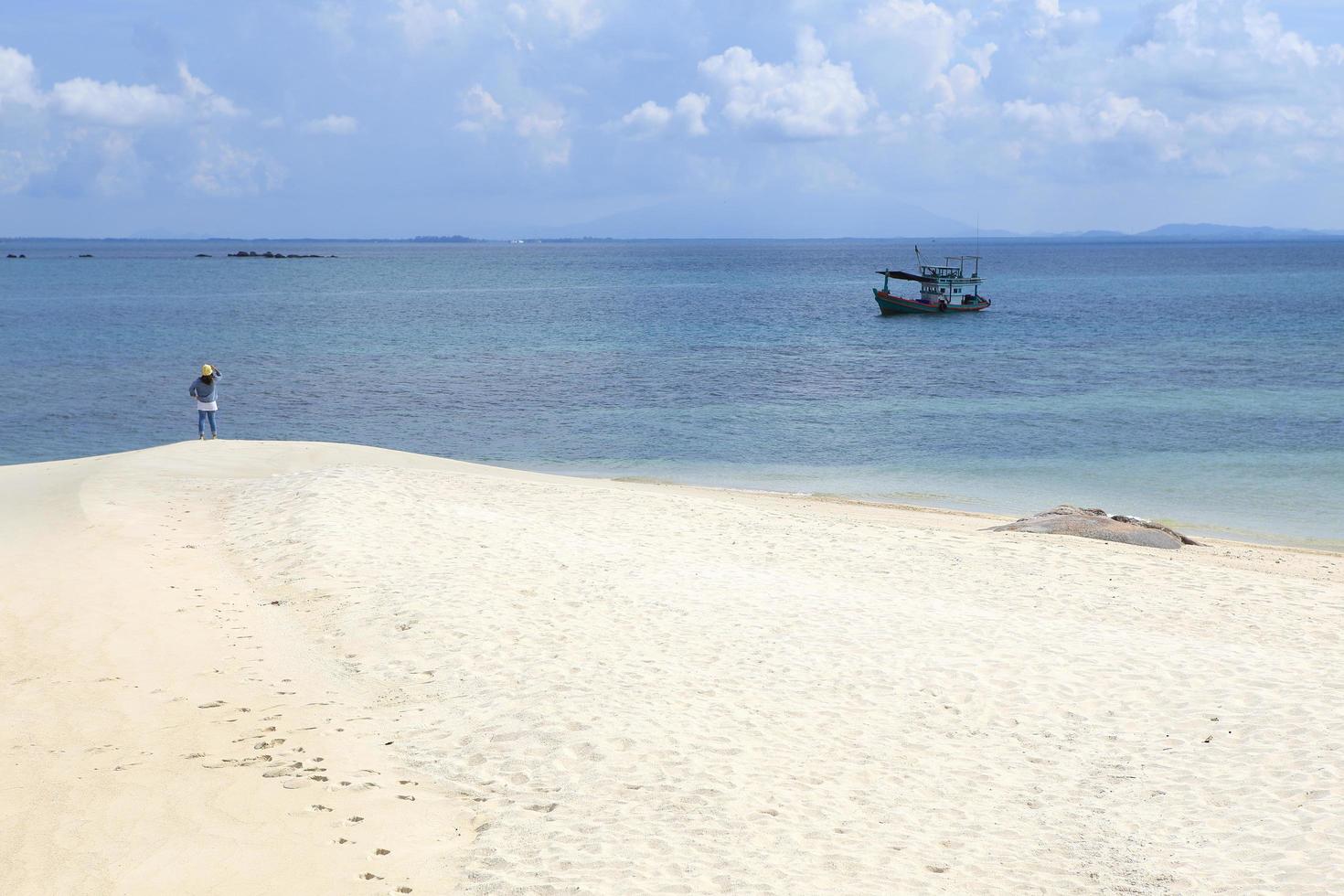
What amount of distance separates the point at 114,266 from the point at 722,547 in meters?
166

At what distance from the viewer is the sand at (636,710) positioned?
6.61 m

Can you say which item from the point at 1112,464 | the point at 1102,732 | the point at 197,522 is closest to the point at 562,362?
the point at 1112,464

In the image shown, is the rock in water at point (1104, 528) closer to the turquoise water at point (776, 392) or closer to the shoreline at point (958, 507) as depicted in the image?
the shoreline at point (958, 507)

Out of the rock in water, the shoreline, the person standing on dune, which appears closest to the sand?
the rock in water

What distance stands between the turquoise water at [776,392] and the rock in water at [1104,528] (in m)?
4.05

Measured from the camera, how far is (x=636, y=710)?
28.9 feet

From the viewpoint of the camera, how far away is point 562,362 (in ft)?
157

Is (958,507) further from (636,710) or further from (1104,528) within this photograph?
(636,710)

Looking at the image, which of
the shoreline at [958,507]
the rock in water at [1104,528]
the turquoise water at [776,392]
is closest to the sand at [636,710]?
the rock in water at [1104,528]

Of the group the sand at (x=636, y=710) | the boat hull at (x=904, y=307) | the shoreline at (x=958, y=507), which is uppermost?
the boat hull at (x=904, y=307)

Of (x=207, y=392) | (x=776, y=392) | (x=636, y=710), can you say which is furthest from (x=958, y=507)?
(x=776, y=392)

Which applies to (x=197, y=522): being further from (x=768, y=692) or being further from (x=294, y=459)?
(x=768, y=692)

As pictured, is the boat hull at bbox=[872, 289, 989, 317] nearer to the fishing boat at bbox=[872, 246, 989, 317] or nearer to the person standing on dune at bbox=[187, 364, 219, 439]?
the fishing boat at bbox=[872, 246, 989, 317]

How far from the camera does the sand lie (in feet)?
21.7
